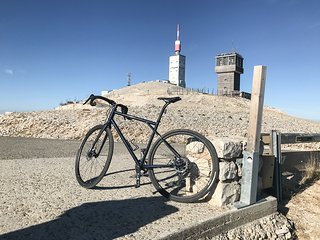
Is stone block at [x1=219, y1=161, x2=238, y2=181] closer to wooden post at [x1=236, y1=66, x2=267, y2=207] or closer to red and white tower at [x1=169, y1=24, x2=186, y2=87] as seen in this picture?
wooden post at [x1=236, y1=66, x2=267, y2=207]

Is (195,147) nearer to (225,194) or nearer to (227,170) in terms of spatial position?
(227,170)

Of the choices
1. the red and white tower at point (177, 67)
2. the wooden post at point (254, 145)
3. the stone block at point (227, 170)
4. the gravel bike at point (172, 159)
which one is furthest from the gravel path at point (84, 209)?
the red and white tower at point (177, 67)

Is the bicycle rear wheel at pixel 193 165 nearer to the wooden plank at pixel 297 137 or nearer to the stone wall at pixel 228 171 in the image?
the stone wall at pixel 228 171

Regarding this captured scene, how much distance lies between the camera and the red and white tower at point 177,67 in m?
110

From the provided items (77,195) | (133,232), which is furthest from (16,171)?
(133,232)

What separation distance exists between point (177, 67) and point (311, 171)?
4157 inches

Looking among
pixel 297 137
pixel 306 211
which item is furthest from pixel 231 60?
pixel 306 211

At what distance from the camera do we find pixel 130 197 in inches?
173

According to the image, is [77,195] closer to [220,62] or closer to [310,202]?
[310,202]

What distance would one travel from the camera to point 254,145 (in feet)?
13.5

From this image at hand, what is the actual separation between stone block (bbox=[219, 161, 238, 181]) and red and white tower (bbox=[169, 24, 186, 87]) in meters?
106

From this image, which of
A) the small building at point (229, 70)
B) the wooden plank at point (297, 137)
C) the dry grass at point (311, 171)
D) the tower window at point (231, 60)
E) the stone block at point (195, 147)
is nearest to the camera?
the stone block at point (195, 147)

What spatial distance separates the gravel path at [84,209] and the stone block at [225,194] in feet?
0.46

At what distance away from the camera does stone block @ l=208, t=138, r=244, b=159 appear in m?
4.05
